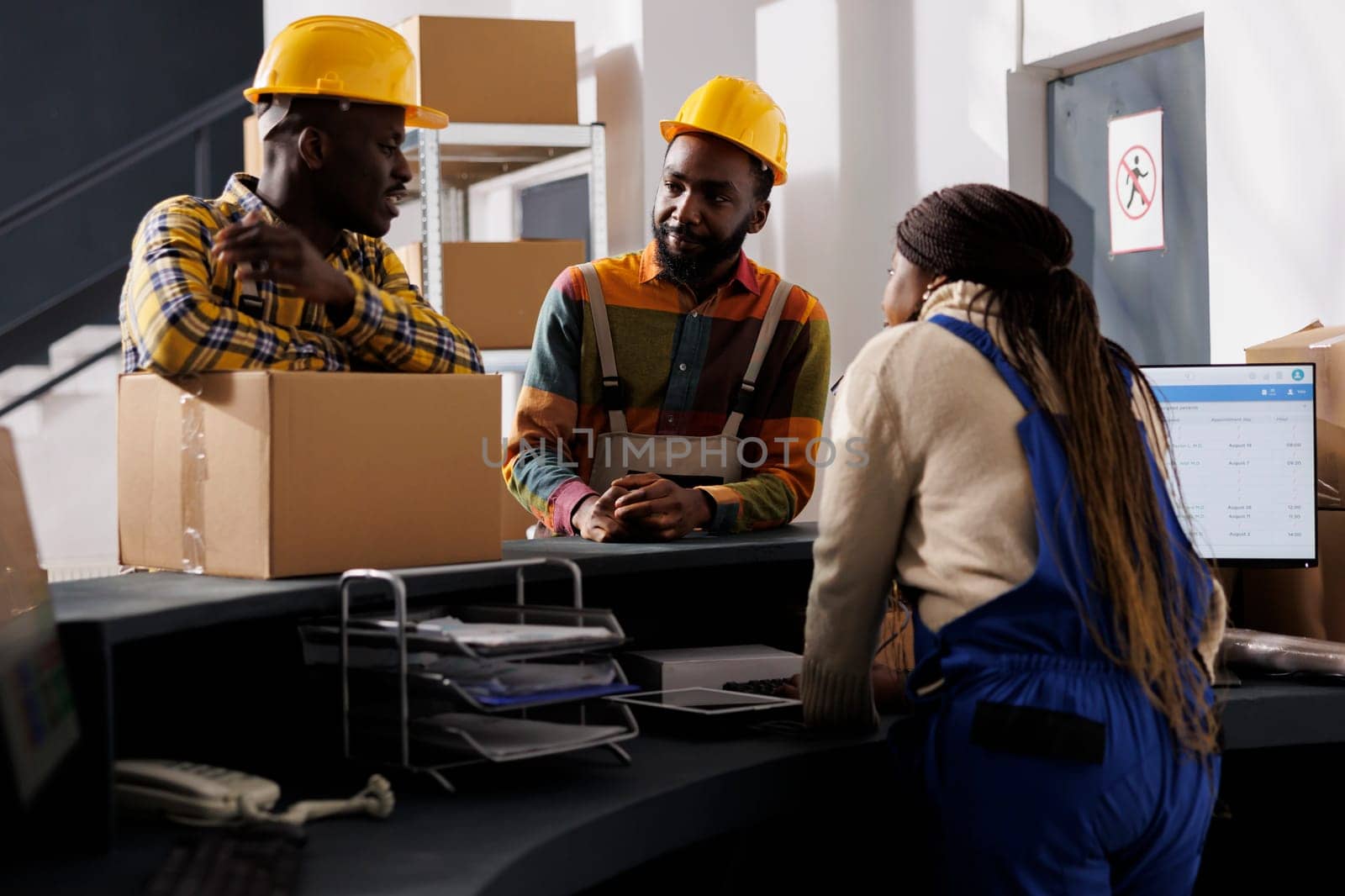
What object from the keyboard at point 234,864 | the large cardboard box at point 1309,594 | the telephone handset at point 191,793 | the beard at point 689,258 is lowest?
the keyboard at point 234,864

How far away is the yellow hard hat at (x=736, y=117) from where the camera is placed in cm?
235

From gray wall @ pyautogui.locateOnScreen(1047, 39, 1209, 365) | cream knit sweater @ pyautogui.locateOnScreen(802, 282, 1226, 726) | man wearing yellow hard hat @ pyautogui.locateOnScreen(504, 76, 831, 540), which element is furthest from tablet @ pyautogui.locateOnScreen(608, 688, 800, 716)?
gray wall @ pyautogui.locateOnScreen(1047, 39, 1209, 365)

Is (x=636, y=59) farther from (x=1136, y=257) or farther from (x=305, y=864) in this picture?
(x=305, y=864)

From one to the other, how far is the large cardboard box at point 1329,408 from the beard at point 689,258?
35.9 inches

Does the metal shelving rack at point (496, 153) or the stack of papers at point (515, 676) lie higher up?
the metal shelving rack at point (496, 153)

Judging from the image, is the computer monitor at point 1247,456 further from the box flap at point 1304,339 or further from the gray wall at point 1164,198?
the gray wall at point 1164,198

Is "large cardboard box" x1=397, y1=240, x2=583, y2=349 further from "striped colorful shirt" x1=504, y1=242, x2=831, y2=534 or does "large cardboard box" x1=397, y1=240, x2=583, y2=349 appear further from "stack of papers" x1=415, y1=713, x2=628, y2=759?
"stack of papers" x1=415, y1=713, x2=628, y2=759

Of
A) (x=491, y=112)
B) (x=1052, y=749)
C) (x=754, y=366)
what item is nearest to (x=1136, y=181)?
(x=754, y=366)

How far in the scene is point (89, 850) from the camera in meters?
1.15

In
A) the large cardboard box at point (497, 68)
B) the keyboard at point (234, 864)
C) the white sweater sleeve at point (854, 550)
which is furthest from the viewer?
the large cardboard box at point (497, 68)

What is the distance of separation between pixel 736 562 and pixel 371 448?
0.58 meters

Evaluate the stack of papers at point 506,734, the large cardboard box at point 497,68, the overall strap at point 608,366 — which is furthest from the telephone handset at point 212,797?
the large cardboard box at point 497,68

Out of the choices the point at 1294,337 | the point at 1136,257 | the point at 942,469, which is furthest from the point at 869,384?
the point at 1136,257

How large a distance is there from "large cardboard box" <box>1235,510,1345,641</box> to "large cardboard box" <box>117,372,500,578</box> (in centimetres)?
127
